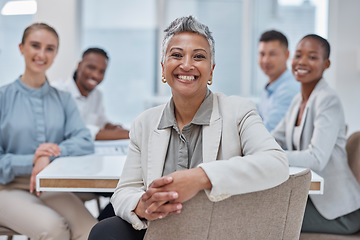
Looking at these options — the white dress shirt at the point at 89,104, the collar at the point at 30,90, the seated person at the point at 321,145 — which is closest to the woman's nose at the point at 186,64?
the seated person at the point at 321,145

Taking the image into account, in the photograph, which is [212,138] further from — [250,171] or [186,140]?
[250,171]

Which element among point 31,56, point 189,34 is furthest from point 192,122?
point 31,56

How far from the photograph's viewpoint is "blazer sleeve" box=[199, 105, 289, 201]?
42.2 inches

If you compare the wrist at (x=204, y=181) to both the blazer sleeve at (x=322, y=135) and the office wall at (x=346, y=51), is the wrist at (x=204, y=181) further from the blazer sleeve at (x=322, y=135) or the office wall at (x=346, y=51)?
the office wall at (x=346, y=51)

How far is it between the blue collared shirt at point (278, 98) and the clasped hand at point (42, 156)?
145cm

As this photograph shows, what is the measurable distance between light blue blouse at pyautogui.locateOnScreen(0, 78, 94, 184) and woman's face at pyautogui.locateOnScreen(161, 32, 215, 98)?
3.07 feet

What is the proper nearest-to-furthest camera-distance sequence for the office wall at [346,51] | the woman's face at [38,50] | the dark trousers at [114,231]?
the dark trousers at [114,231] < the woman's face at [38,50] < the office wall at [346,51]

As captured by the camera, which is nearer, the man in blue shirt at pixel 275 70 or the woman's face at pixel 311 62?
the woman's face at pixel 311 62

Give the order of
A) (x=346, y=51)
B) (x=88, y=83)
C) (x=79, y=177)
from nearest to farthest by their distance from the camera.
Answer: (x=79, y=177) < (x=88, y=83) < (x=346, y=51)

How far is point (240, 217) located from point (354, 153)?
1084 mm

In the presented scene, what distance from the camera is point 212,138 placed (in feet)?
4.45

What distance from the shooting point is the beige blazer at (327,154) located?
1818mm

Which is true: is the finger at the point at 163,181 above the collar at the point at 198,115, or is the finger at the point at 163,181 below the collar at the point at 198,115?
below

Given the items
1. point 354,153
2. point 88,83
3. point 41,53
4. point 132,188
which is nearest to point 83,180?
point 132,188
